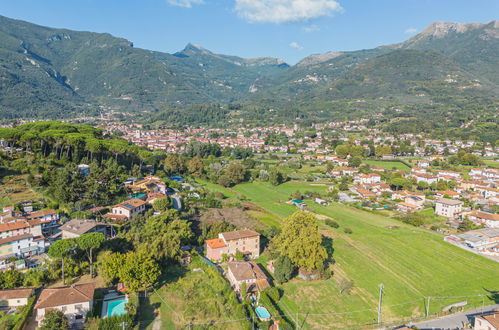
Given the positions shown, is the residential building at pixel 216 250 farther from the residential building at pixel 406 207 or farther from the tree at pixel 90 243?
the residential building at pixel 406 207

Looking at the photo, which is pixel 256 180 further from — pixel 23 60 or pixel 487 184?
pixel 23 60

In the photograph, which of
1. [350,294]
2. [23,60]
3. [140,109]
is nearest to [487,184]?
[350,294]

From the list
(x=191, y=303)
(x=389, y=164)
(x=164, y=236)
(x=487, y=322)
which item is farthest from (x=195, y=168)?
(x=487, y=322)

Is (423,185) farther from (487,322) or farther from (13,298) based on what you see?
(13,298)

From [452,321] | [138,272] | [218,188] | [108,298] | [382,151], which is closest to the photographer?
[108,298]

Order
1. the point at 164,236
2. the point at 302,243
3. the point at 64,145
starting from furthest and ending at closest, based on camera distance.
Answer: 1. the point at 64,145
2. the point at 164,236
3. the point at 302,243

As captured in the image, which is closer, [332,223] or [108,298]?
[108,298]

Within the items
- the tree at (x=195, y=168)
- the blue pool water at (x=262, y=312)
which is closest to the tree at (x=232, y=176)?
the tree at (x=195, y=168)

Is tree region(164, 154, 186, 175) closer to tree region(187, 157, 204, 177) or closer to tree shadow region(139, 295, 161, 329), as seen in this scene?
tree region(187, 157, 204, 177)
